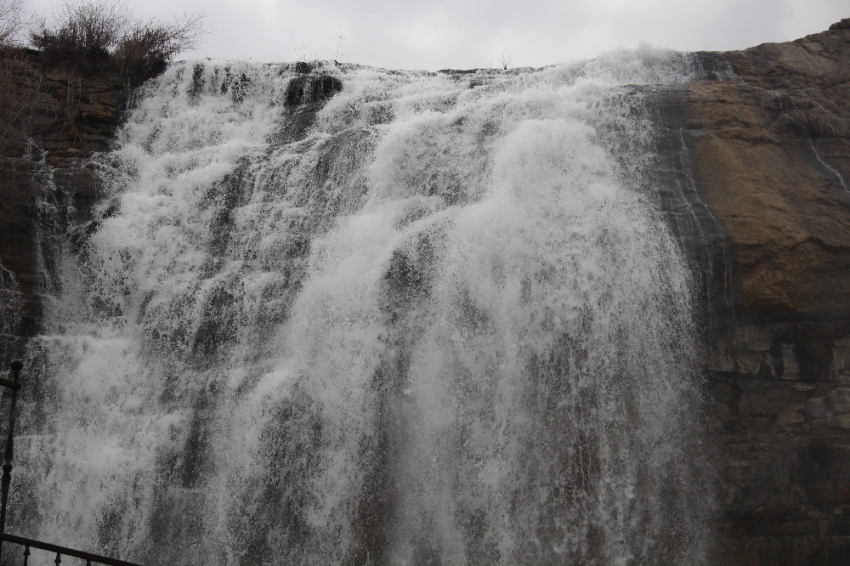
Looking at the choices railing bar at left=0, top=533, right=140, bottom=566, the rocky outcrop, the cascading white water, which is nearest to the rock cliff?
the rocky outcrop

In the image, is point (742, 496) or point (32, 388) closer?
point (742, 496)

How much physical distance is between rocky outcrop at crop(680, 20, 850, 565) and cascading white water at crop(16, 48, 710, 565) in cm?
54

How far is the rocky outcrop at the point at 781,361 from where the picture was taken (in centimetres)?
896

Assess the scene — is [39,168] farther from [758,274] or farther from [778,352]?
[778,352]

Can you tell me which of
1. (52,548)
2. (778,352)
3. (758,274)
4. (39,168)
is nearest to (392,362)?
(52,548)

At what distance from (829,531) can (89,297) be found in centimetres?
1066

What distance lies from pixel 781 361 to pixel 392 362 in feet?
16.5

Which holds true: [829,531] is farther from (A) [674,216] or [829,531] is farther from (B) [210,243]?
(B) [210,243]

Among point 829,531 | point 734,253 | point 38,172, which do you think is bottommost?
point 829,531

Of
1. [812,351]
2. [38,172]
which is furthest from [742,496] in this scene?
[38,172]

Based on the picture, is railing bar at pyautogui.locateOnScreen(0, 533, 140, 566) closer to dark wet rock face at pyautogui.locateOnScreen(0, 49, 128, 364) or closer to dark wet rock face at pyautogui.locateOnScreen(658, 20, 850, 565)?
dark wet rock face at pyautogui.locateOnScreen(0, 49, 128, 364)

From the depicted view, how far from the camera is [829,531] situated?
894cm

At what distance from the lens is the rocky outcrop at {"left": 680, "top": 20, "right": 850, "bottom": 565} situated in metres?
8.96

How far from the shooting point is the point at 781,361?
366 inches
